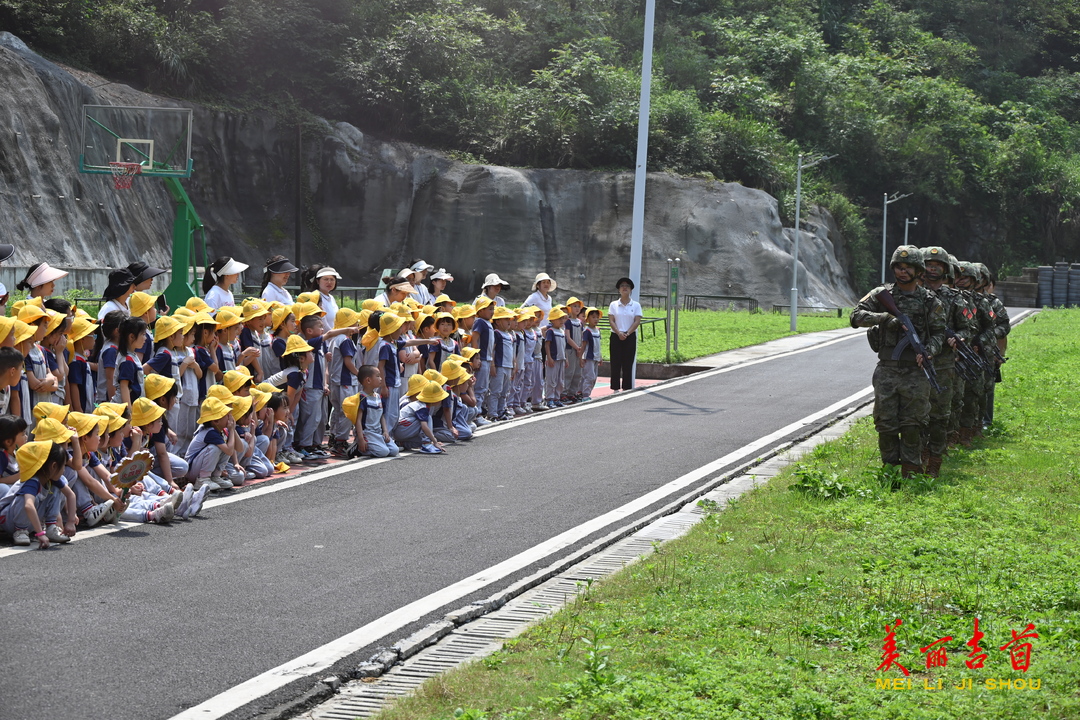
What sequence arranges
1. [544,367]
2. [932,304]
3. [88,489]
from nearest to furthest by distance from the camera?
[88,489] → [932,304] → [544,367]

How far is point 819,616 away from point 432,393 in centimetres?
730

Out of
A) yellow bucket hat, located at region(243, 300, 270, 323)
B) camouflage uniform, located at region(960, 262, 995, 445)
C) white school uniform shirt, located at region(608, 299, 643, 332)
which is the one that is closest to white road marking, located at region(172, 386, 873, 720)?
camouflage uniform, located at region(960, 262, 995, 445)

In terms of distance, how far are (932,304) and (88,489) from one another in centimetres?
739

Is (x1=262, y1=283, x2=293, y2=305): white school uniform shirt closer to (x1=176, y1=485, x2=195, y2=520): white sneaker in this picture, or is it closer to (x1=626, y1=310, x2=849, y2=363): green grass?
(x1=176, y1=485, x2=195, y2=520): white sneaker

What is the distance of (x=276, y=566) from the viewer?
26.0 feet

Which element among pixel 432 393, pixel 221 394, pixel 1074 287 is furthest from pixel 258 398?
pixel 1074 287

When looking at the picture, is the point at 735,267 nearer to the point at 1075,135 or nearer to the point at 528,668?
the point at 1075,135

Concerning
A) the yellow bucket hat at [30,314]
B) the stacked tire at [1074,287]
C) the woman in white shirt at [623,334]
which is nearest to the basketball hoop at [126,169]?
the woman in white shirt at [623,334]

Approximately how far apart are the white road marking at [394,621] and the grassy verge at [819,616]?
73 cm

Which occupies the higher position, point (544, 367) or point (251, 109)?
point (251, 109)

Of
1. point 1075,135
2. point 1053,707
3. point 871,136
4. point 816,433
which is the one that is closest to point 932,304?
point 816,433

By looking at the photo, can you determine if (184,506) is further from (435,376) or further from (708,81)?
(708,81)

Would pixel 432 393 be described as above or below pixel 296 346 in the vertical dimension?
below

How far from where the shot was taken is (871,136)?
74.0 metres
